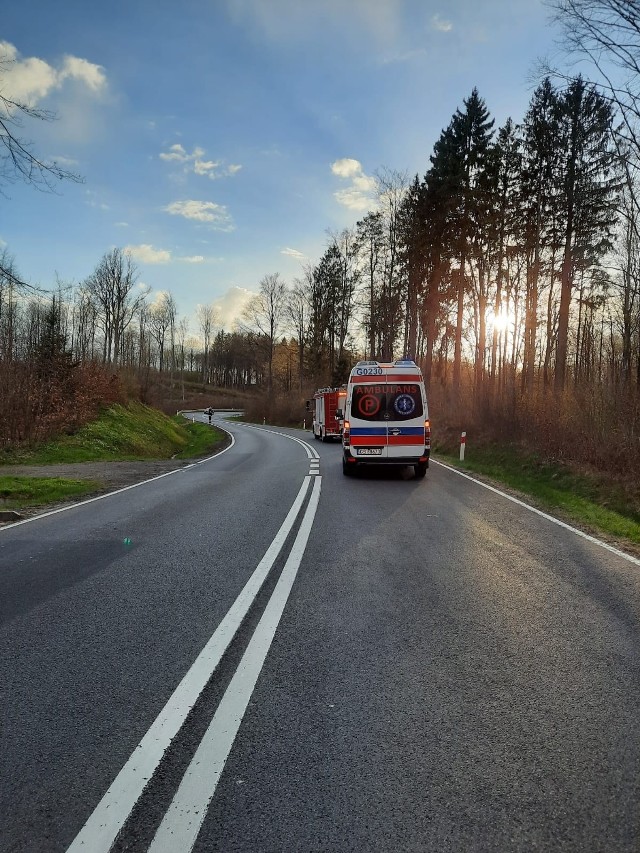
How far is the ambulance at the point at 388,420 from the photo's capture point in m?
14.0

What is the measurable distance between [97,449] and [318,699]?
855 inches

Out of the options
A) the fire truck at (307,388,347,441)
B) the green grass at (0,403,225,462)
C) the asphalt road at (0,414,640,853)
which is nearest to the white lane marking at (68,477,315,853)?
the asphalt road at (0,414,640,853)

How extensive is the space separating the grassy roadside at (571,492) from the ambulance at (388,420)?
2.41m

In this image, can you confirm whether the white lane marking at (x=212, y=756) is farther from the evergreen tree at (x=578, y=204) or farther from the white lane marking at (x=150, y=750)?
the evergreen tree at (x=578, y=204)

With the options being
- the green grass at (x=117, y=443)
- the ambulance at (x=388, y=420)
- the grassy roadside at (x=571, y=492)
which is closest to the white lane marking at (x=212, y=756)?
the grassy roadside at (x=571, y=492)

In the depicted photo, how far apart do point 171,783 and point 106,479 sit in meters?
13.6

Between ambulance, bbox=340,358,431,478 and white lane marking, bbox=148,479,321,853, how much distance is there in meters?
9.72

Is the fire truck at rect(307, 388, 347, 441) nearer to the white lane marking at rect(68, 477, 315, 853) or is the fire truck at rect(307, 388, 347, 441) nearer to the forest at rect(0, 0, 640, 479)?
the forest at rect(0, 0, 640, 479)

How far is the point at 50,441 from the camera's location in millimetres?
21969

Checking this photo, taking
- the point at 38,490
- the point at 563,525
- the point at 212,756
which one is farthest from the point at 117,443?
the point at 212,756

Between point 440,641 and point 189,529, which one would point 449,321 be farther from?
point 440,641

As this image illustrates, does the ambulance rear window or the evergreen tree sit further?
the evergreen tree

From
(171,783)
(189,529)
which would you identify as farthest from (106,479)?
(171,783)

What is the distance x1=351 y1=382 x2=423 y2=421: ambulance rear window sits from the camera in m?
14.0
